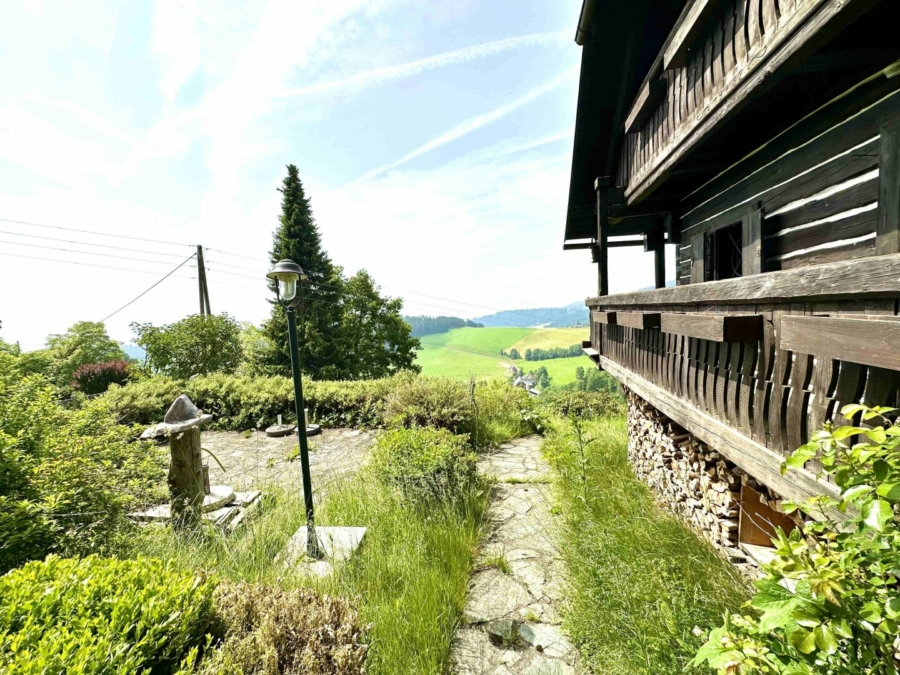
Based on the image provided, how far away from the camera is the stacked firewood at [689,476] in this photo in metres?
3.09

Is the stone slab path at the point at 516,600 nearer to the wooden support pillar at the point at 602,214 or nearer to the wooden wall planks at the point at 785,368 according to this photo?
the wooden wall planks at the point at 785,368

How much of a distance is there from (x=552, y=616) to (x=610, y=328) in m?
3.62

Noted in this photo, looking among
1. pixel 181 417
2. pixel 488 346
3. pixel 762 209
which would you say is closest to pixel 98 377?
pixel 181 417

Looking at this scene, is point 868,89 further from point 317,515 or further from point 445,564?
point 317,515

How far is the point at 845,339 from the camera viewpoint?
1406mm

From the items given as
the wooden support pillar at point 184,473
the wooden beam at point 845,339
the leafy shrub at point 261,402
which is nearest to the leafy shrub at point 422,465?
the wooden support pillar at point 184,473

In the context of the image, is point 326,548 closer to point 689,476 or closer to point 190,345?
point 689,476

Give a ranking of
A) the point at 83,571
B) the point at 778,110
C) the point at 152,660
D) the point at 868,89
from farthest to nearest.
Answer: the point at 778,110
the point at 868,89
the point at 83,571
the point at 152,660

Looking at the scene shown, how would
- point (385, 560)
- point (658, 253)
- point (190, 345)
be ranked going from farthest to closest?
point (190, 345) → point (658, 253) → point (385, 560)

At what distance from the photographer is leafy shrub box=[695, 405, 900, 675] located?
2.81ft

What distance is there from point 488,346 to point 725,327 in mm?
51867

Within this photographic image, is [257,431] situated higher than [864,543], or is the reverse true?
[864,543]

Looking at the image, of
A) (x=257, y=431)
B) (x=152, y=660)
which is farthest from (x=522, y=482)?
(x=257, y=431)

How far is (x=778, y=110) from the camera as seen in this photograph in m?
2.99
